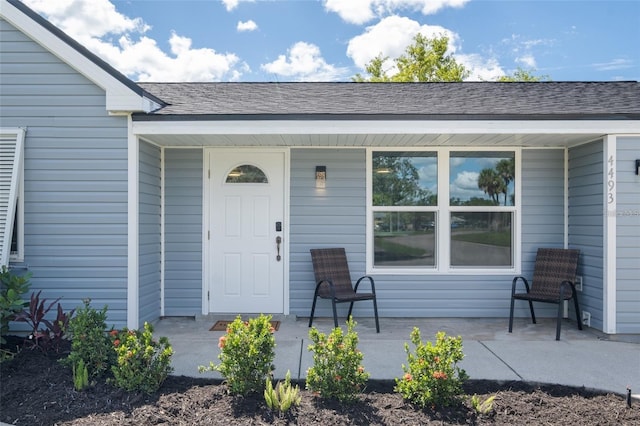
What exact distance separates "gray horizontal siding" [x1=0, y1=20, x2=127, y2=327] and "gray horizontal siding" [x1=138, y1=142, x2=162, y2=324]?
0.73 ft

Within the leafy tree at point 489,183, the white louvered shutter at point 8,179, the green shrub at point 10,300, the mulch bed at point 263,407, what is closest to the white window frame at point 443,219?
the leafy tree at point 489,183

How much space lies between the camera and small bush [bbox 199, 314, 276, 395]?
282cm

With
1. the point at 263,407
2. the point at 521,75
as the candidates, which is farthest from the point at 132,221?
the point at 521,75

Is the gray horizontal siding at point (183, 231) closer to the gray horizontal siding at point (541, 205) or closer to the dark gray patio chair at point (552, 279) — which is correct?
the dark gray patio chair at point (552, 279)

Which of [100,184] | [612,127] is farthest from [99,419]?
[612,127]

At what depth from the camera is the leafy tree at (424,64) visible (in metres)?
20.8

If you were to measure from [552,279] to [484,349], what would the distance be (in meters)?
1.50

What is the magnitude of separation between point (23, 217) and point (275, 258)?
8.89 feet

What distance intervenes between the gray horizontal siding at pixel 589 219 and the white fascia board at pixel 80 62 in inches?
191

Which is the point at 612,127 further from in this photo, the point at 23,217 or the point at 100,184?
the point at 23,217

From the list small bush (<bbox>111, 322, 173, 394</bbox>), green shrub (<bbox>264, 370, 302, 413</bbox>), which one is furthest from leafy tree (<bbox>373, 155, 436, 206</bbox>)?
small bush (<bbox>111, 322, 173, 394</bbox>)

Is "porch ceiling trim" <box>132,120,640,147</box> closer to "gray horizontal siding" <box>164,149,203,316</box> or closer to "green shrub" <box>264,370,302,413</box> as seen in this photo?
Result: "gray horizontal siding" <box>164,149,203,316</box>

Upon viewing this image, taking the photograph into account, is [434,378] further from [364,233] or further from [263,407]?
[364,233]

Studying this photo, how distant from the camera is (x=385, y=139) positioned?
4875 millimetres
